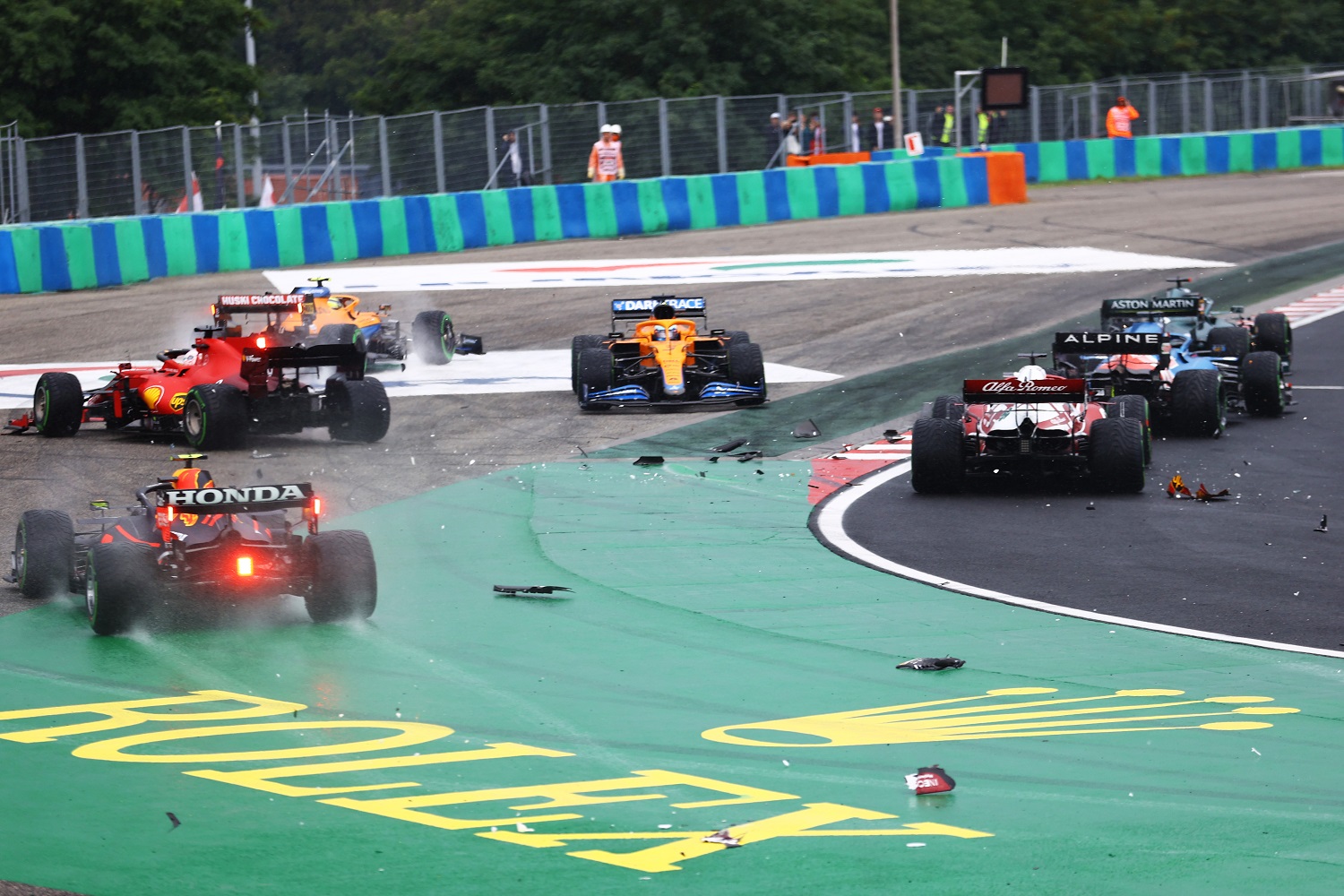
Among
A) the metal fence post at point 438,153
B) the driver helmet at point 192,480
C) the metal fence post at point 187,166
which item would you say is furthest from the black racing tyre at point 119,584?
the metal fence post at point 438,153

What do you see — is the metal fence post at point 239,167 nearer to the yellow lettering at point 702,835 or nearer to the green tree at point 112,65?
the green tree at point 112,65

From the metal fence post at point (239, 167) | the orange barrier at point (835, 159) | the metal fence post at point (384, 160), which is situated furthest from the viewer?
the orange barrier at point (835, 159)

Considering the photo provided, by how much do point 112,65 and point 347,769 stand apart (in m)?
39.8

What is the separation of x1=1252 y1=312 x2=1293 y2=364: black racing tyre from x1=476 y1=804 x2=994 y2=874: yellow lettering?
16.0 meters

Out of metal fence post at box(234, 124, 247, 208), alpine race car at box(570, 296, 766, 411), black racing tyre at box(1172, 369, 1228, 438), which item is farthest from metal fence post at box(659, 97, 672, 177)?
black racing tyre at box(1172, 369, 1228, 438)

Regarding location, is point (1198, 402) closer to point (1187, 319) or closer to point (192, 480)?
point (1187, 319)

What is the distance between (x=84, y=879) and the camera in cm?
750

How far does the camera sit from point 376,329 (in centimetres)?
2309

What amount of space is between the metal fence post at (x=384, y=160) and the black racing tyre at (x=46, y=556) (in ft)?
80.9

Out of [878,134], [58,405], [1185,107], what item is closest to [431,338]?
[58,405]

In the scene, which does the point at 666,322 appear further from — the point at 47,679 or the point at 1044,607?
the point at 47,679

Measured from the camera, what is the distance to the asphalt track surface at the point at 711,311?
1734 centimetres

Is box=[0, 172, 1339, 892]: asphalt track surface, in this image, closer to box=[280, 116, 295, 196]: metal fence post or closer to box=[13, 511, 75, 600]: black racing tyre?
box=[13, 511, 75, 600]: black racing tyre

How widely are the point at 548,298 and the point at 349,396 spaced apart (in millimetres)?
→ 10760
